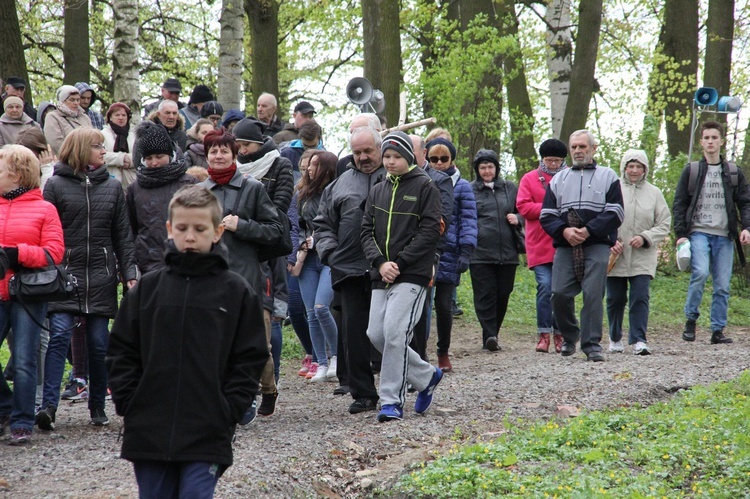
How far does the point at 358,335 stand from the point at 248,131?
1941mm

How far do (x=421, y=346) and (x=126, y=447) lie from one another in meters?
5.36

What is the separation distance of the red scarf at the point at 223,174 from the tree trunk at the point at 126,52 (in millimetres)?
8456

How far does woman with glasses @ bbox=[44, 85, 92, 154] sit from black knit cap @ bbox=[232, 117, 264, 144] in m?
3.88

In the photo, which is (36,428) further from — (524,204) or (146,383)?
(524,204)

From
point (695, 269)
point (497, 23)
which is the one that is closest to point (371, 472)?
point (695, 269)

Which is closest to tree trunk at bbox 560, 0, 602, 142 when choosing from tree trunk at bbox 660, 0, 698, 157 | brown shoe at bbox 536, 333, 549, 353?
tree trunk at bbox 660, 0, 698, 157

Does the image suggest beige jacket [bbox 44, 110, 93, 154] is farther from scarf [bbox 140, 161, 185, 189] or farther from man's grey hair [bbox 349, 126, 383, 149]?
man's grey hair [bbox 349, 126, 383, 149]

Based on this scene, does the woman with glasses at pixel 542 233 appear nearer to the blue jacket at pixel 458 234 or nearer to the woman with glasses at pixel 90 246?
the blue jacket at pixel 458 234

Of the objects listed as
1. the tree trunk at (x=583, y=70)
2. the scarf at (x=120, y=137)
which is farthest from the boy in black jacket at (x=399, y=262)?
the tree trunk at (x=583, y=70)

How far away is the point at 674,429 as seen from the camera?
6.81m

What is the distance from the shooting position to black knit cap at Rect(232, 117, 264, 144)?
27.9 ft

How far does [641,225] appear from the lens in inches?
454

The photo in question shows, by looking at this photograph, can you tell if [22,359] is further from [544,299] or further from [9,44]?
[9,44]

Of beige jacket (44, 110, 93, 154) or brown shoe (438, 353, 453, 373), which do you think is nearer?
brown shoe (438, 353, 453, 373)
